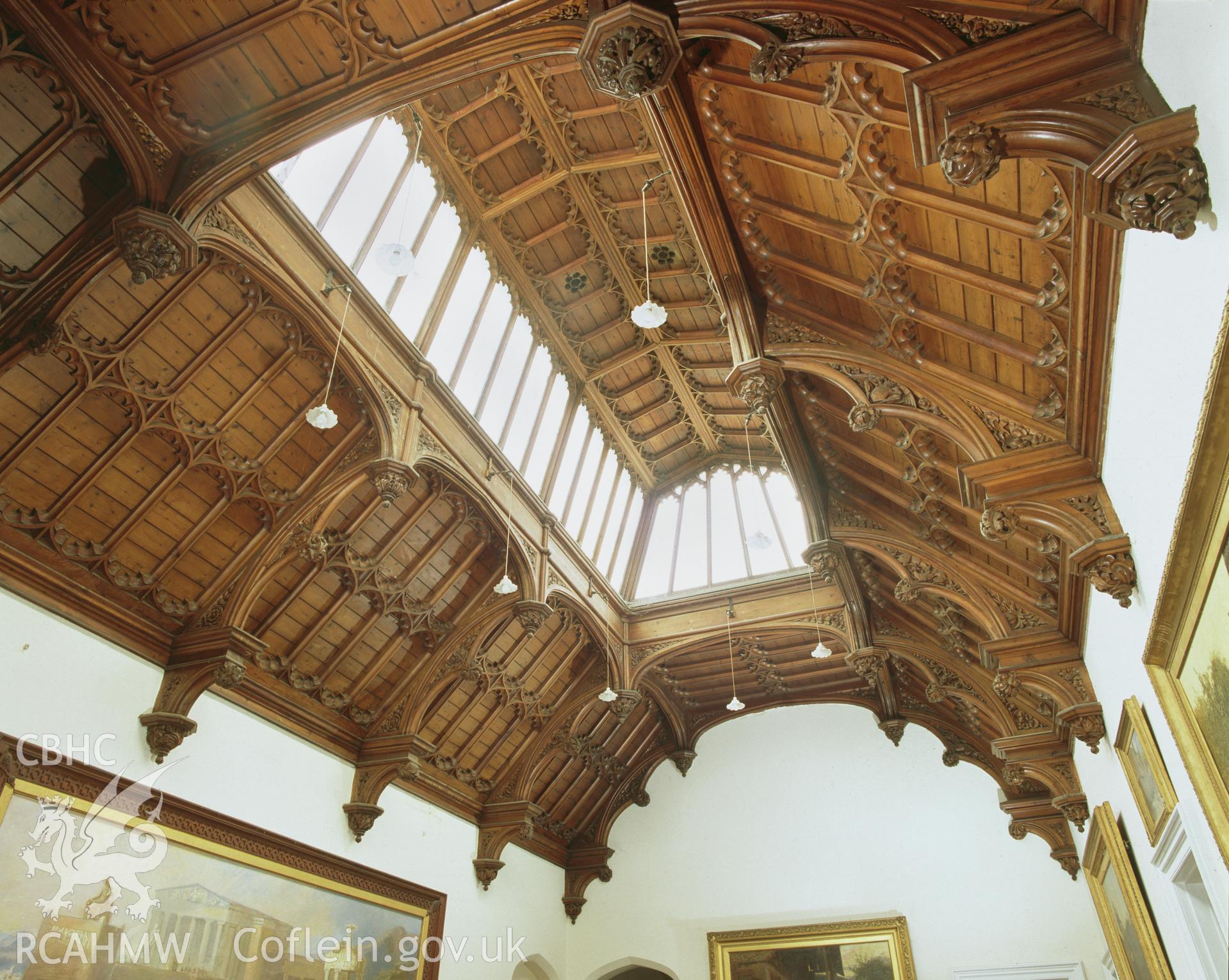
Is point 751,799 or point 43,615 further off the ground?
point 751,799

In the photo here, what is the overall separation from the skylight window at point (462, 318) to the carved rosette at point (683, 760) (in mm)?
3830

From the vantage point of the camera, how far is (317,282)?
8.16 m

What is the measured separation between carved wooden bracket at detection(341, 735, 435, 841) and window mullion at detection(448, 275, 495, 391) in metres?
4.65

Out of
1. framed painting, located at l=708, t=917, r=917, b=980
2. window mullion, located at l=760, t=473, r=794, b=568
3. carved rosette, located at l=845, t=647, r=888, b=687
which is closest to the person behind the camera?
carved rosette, located at l=845, t=647, r=888, b=687

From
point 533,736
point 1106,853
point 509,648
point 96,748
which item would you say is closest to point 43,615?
point 96,748

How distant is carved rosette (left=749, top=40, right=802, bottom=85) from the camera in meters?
4.80

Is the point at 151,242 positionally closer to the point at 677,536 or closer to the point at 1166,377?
the point at 1166,377

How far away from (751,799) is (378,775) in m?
7.50

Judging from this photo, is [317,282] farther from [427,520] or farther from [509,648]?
[509,648]

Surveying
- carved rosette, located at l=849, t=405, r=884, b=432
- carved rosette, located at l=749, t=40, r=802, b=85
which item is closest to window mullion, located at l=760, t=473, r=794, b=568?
carved rosette, located at l=849, t=405, r=884, b=432

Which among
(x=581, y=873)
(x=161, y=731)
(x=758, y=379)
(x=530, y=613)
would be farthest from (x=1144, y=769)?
(x=581, y=873)

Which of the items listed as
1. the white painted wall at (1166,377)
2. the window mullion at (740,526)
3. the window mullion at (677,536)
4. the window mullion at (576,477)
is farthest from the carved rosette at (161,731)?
the window mullion at (740,526)

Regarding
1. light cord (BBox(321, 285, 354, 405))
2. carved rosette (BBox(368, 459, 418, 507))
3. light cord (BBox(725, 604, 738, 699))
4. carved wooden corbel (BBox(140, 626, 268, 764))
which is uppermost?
light cord (BBox(725, 604, 738, 699))

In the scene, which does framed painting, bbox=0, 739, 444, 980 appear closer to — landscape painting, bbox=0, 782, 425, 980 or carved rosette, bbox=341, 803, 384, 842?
landscape painting, bbox=0, 782, 425, 980
